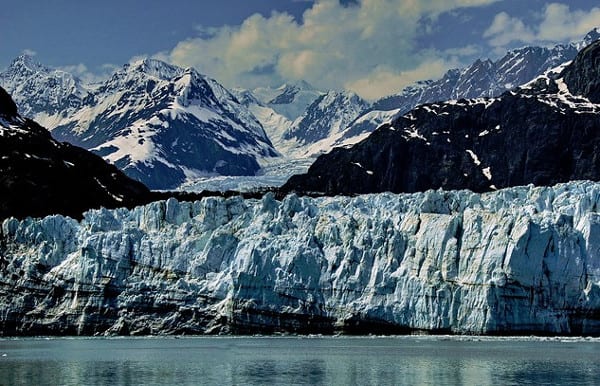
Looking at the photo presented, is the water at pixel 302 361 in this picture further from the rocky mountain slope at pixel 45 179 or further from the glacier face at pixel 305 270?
the rocky mountain slope at pixel 45 179

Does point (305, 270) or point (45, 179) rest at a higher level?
point (45, 179)

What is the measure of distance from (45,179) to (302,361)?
91.2 meters

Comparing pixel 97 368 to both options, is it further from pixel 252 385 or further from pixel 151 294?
pixel 151 294

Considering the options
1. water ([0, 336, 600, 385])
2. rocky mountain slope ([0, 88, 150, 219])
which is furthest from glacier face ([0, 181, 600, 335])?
rocky mountain slope ([0, 88, 150, 219])

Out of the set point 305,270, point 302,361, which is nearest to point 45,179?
point 305,270

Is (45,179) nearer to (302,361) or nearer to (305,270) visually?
(305,270)

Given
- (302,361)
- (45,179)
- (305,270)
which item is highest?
(45,179)

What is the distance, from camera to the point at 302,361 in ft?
253

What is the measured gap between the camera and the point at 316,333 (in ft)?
315

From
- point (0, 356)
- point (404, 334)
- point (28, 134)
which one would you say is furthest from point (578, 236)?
point (28, 134)

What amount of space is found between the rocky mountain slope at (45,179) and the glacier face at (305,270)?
1758 inches

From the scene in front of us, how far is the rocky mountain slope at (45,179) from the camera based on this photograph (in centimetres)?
15062

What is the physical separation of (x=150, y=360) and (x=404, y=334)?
996 inches

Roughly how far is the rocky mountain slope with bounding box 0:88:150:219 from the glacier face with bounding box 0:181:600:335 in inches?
1758
